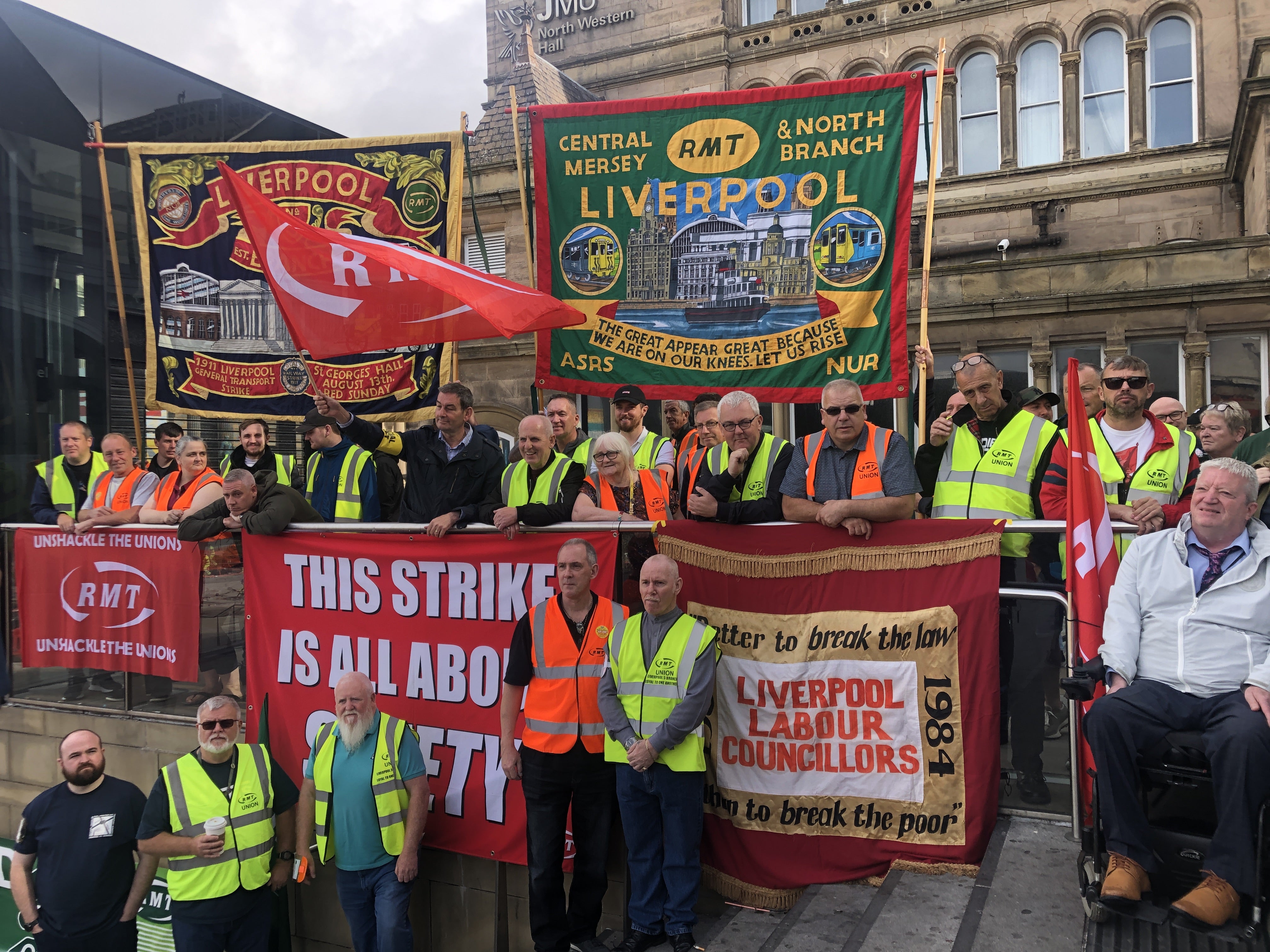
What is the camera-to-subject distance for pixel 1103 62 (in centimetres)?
1880

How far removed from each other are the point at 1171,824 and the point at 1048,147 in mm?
19415

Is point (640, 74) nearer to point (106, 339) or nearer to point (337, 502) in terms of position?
point (106, 339)

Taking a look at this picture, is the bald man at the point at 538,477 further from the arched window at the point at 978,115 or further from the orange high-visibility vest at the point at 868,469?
the arched window at the point at 978,115

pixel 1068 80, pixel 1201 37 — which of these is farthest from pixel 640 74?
pixel 1201 37

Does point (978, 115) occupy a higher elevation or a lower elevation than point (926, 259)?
higher

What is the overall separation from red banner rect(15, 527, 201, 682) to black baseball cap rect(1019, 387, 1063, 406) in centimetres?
602

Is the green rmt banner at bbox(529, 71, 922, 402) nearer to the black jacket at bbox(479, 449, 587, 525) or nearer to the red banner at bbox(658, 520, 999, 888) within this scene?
the black jacket at bbox(479, 449, 587, 525)

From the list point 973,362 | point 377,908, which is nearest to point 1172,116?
point 973,362

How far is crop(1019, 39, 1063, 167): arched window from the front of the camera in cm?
1925

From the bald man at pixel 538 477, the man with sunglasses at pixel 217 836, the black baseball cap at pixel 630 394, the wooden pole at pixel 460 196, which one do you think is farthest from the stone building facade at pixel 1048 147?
the man with sunglasses at pixel 217 836

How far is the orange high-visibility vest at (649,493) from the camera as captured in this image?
542 cm

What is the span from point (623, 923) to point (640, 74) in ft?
72.4

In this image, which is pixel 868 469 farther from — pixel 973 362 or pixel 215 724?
pixel 215 724

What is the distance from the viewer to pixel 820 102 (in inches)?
238
